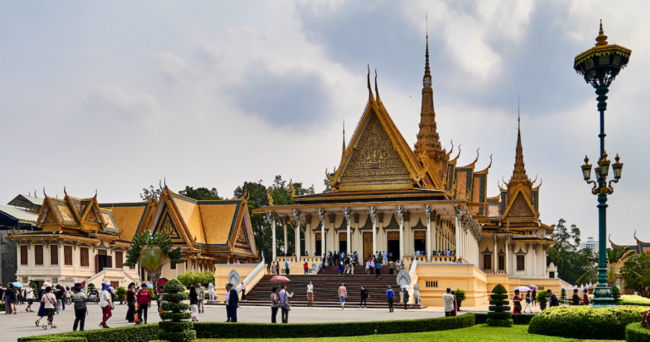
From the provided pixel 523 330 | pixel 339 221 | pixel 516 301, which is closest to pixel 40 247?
pixel 339 221

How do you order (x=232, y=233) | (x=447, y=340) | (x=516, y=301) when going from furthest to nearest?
(x=232, y=233) < (x=516, y=301) < (x=447, y=340)

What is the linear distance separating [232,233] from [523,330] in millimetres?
34904

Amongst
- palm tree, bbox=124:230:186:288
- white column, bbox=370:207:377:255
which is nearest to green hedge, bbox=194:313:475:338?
white column, bbox=370:207:377:255

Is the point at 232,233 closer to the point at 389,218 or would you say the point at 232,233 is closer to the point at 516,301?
the point at 389,218

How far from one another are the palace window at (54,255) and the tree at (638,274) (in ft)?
131

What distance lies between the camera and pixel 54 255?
4481 cm

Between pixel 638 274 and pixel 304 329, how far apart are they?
4430 centimetres

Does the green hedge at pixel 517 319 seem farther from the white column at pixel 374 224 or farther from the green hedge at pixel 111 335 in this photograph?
the white column at pixel 374 224

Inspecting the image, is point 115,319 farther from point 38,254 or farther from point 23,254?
point 23,254

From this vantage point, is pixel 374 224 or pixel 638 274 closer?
pixel 374 224

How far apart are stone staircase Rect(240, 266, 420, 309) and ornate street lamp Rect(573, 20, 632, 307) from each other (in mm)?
12265

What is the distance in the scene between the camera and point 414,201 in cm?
3859

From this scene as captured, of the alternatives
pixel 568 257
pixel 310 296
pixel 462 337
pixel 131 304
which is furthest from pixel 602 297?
pixel 568 257

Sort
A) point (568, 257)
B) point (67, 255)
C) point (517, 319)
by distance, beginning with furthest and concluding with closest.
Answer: point (568, 257), point (67, 255), point (517, 319)
